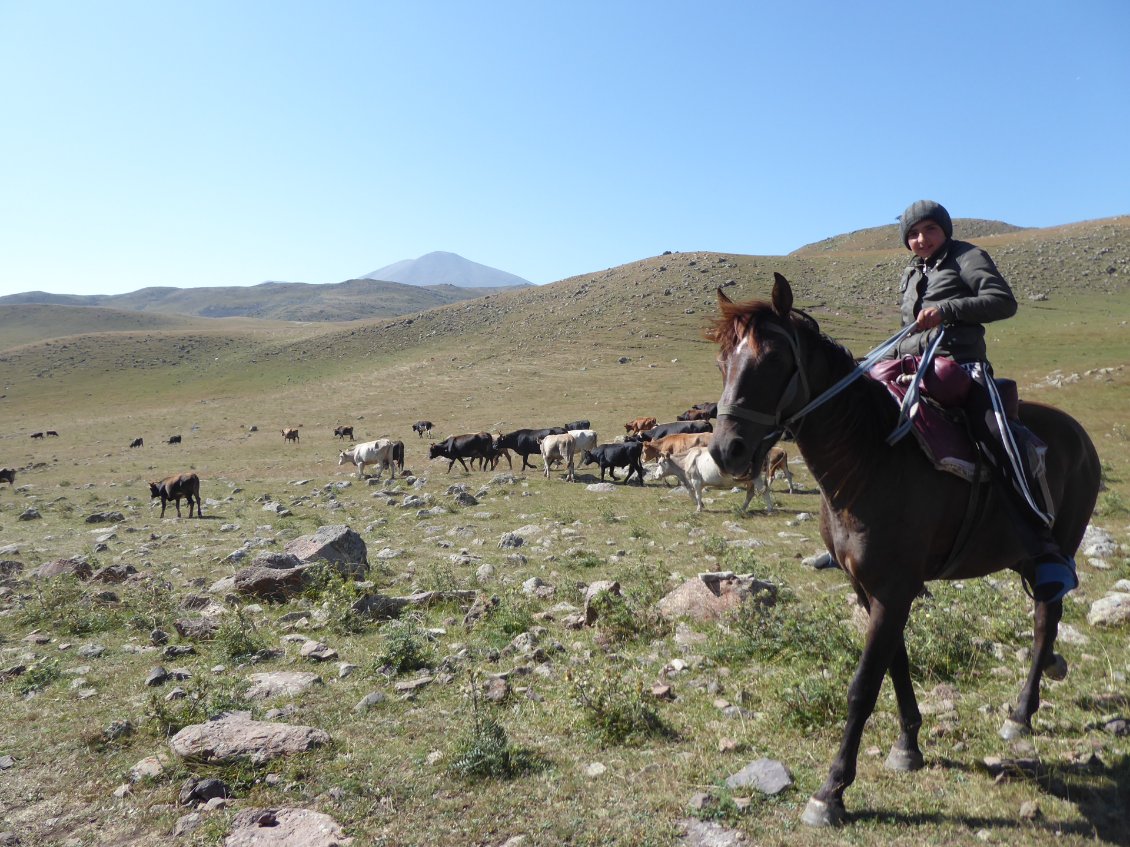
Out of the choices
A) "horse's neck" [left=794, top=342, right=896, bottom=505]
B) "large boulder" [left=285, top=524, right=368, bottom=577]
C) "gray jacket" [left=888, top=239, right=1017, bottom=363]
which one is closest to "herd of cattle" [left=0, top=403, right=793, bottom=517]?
"large boulder" [left=285, top=524, right=368, bottom=577]

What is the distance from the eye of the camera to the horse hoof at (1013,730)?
386 cm

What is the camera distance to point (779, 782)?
3.53 meters


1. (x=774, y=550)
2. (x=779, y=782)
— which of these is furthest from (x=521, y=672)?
→ (x=774, y=550)

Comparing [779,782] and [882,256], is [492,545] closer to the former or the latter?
[779,782]

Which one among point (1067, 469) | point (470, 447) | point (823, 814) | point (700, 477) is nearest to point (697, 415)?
point (470, 447)

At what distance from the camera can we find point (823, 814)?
322 cm

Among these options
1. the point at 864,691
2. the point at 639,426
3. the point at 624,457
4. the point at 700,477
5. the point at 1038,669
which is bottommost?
the point at 624,457

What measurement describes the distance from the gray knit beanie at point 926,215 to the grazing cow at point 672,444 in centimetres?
1362

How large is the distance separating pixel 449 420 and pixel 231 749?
1420 inches

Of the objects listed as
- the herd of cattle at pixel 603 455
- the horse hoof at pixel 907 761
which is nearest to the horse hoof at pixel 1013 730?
the horse hoof at pixel 907 761

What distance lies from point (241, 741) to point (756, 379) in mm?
4236

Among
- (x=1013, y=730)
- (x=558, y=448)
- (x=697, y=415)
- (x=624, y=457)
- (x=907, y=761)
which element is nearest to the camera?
(x=907, y=761)

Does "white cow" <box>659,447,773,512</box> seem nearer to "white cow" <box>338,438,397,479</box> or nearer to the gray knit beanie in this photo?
the gray knit beanie

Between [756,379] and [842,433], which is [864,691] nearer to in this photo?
[842,433]
